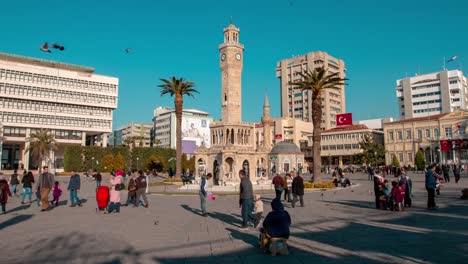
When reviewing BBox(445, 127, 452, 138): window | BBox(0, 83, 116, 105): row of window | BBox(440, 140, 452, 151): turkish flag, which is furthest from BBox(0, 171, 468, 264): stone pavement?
BBox(445, 127, 452, 138): window

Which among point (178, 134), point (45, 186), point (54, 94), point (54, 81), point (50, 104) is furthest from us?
point (54, 81)

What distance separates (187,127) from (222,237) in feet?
388

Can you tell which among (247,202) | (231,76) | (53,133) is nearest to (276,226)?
(247,202)

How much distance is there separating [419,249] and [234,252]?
4.24 metres

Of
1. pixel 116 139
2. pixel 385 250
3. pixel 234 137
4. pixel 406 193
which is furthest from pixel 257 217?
pixel 116 139

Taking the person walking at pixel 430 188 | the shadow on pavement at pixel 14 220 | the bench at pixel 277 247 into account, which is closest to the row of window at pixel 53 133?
the shadow on pavement at pixel 14 220

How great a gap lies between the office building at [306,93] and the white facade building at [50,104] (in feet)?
208

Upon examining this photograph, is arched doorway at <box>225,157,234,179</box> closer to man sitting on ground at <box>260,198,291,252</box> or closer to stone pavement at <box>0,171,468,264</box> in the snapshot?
stone pavement at <box>0,171,468,264</box>

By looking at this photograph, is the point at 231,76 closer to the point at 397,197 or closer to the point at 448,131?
the point at 397,197

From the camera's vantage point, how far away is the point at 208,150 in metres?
45.4

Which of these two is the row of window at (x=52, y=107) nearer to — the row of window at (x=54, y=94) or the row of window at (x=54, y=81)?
the row of window at (x=54, y=94)

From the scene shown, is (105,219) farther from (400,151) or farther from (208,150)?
(400,151)

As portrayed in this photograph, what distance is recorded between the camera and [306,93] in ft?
398

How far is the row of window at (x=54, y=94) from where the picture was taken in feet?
223
